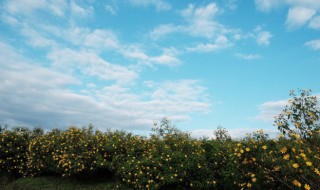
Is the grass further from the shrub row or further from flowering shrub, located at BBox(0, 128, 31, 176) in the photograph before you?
flowering shrub, located at BBox(0, 128, 31, 176)

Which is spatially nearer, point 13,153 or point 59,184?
point 59,184

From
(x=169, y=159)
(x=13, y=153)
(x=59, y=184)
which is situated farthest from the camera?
→ (x=13, y=153)

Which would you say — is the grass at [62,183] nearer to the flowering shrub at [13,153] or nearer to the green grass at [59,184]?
the green grass at [59,184]

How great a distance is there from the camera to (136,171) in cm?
961

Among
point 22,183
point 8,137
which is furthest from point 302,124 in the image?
point 8,137

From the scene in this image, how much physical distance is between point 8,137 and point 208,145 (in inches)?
383

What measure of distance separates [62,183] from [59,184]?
116 millimetres

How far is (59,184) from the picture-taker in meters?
11.5

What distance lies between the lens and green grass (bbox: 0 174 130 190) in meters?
10.8

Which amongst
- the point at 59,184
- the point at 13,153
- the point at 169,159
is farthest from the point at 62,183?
the point at 169,159

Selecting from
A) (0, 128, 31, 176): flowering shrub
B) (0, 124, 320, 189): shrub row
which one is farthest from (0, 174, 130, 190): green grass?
(0, 128, 31, 176): flowering shrub

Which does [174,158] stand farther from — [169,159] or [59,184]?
[59,184]

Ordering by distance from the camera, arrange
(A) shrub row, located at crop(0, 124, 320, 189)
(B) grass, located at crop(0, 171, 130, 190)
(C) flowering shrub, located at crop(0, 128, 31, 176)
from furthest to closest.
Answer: (C) flowering shrub, located at crop(0, 128, 31, 176), (B) grass, located at crop(0, 171, 130, 190), (A) shrub row, located at crop(0, 124, 320, 189)

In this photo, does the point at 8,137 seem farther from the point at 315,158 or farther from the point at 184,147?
the point at 315,158
